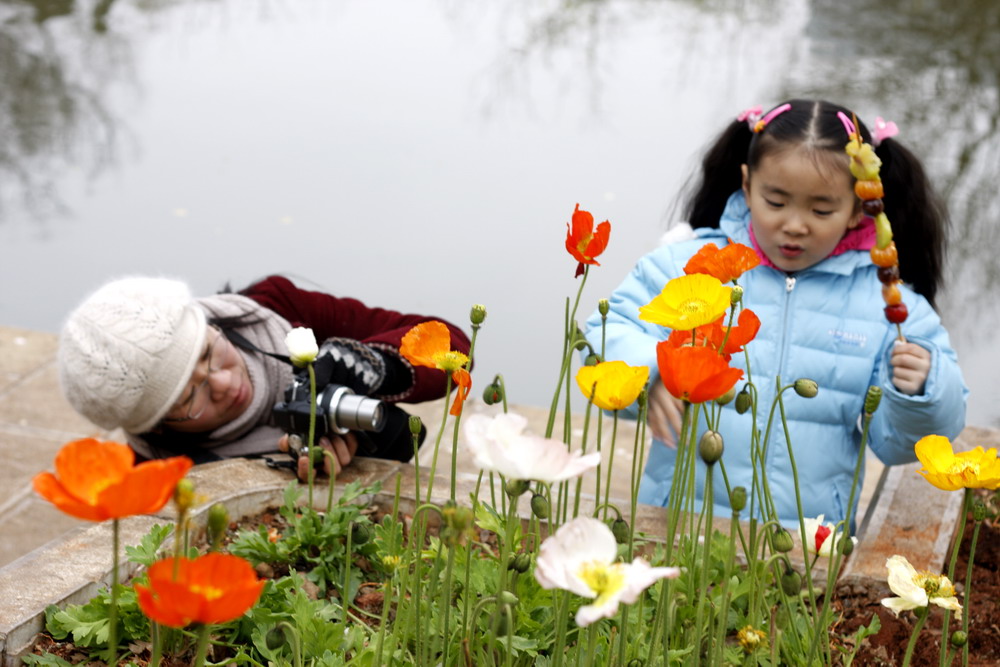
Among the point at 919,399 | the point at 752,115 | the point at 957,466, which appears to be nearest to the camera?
the point at 957,466

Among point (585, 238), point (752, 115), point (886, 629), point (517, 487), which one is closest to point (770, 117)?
point (752, 115)

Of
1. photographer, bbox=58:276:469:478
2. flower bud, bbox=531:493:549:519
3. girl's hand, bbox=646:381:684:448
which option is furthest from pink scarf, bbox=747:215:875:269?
flower bud, bbox=531:493:549:519

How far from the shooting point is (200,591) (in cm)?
80

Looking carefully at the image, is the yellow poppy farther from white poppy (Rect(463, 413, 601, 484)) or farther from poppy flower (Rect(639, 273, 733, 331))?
white poppy (Rect(463, 413, 601, 484))

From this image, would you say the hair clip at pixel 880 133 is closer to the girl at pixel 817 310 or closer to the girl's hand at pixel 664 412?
the girl at pixel 817 310

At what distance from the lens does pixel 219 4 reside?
874 centimetres

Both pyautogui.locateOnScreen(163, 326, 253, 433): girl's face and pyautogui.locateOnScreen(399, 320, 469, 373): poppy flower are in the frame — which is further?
pyautogui.locateOnScreen(163, 326, 253, 433): girl's face

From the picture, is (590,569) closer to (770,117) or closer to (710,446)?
(710,446)

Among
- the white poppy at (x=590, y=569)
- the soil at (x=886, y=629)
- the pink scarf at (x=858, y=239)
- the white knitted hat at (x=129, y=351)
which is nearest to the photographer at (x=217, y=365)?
the white knitted hat at (x=129, y=351)

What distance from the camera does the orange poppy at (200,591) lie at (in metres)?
0.78

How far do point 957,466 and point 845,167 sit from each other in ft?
3.48

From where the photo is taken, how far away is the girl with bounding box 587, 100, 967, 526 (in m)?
2.12

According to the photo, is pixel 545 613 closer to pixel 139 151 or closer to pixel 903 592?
pixel 903 592

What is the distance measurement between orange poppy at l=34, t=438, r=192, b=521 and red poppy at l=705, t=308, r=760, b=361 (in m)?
0.58
